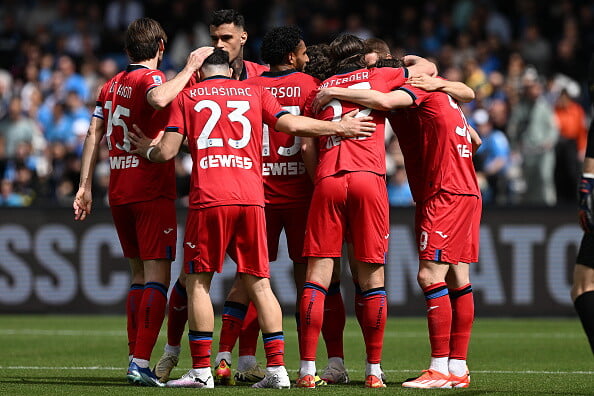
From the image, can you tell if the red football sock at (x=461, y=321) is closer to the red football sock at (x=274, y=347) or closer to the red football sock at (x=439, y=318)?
the red football sock at (x=439, y=318)

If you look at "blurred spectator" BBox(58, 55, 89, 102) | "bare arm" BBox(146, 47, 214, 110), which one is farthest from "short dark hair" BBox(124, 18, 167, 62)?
"blurred spectator" BBox(58, 55, 89, 102)

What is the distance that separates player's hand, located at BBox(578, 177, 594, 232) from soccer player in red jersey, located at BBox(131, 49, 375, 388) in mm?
1947

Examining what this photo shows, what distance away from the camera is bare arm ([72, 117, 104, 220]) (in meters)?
8.93

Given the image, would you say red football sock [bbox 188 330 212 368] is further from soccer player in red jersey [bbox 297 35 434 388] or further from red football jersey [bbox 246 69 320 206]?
red football jersey [bbox 246 69 320 206]

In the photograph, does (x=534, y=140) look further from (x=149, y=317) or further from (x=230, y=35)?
(x=149, y=317)

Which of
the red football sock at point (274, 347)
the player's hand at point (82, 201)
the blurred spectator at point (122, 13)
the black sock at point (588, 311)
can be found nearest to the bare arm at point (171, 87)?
the player's hand at point (82, 201)

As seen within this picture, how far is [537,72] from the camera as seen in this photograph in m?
20.2

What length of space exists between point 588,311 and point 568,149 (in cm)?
1044

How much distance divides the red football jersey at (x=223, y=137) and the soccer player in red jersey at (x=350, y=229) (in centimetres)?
47

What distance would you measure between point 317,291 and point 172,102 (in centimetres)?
174

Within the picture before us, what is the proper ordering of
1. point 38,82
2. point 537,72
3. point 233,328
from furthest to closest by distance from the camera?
point 38,82
point 537,72
point 233,328

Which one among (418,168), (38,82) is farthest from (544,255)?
(38,82)

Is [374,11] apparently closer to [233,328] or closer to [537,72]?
[537,72]

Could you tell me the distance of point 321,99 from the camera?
834cm
